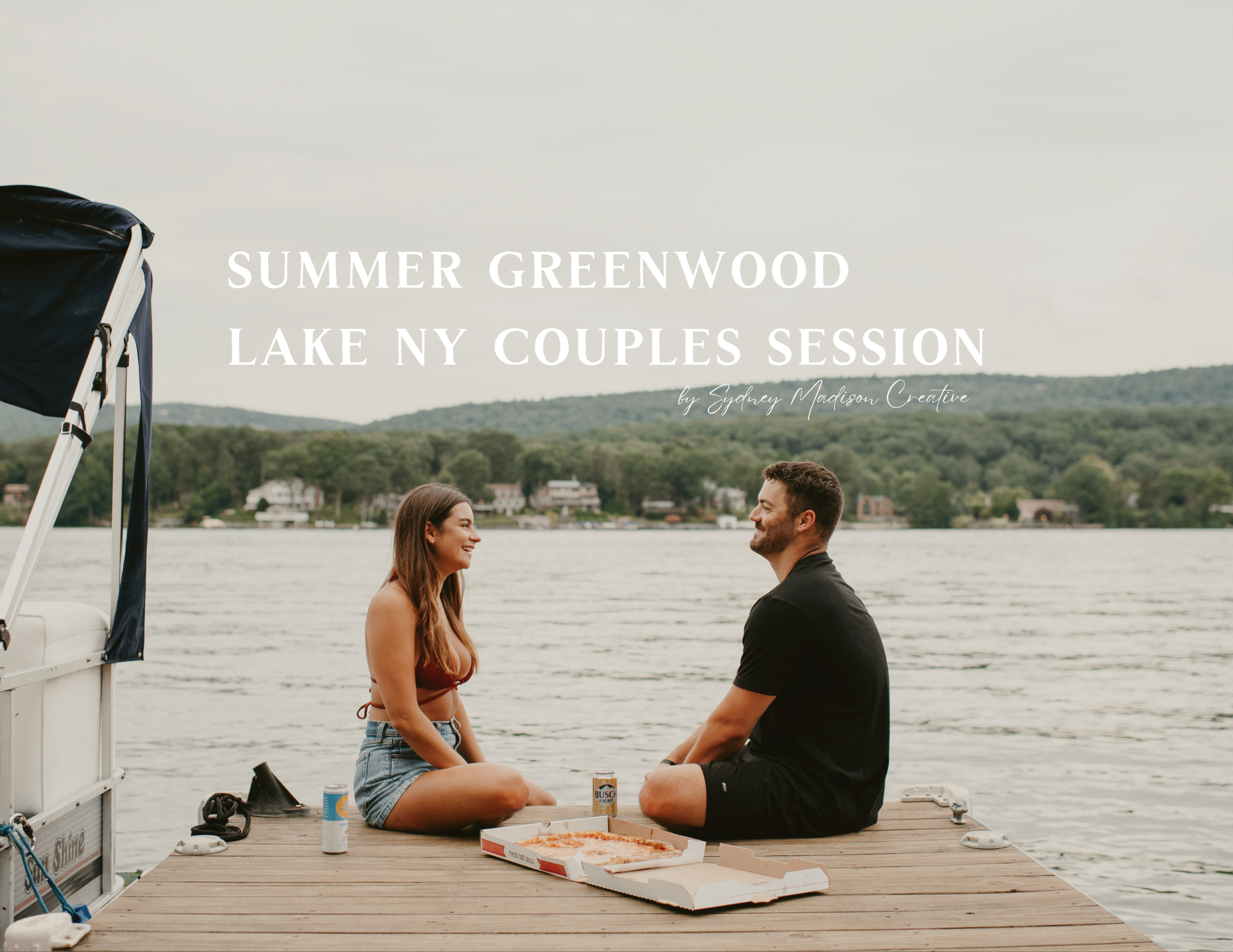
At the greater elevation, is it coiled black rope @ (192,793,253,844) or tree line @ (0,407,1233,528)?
tree line @ (0,407,1233,528)

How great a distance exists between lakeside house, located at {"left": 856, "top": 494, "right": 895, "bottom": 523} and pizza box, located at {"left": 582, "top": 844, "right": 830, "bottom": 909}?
82.9 meters

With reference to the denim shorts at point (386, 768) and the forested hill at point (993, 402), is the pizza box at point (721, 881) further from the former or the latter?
the forested hill at point (993, 402)

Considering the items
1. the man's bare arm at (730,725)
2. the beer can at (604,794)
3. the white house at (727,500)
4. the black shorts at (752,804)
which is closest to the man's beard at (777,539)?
the man's bare arm at (730,725)

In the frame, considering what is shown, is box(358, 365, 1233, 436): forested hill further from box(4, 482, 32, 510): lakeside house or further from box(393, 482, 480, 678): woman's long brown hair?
box(393, 482, 480, 678): woman's long brown hair

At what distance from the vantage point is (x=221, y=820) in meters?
4.20

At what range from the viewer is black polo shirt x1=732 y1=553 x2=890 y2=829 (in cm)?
382

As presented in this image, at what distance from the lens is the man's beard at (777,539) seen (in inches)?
159

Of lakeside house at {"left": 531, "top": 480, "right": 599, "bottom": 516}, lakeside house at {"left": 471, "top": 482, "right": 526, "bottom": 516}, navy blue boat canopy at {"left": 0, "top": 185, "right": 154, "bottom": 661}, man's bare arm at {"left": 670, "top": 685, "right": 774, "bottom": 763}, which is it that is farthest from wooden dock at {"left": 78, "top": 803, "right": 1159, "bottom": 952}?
lakeside house at {"left": 531, "top": 480, "right": 599, "bottom": 516}

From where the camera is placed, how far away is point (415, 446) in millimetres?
78438

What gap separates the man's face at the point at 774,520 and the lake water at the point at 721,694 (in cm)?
408

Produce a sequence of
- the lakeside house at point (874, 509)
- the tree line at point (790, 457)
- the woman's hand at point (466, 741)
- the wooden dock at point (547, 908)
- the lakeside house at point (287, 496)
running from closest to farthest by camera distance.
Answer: the wooden dock at point (547, 908)
the woman's hand at point (466, 741)
the tree line at point (790, 457)
the lakeside house at point (874, 509)
the lakeside house at point (287, 496)

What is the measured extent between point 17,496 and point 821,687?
214 feet

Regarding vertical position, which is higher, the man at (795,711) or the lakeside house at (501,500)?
the lakeside house at (501,500)

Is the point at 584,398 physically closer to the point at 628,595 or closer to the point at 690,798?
the point at 628,595
